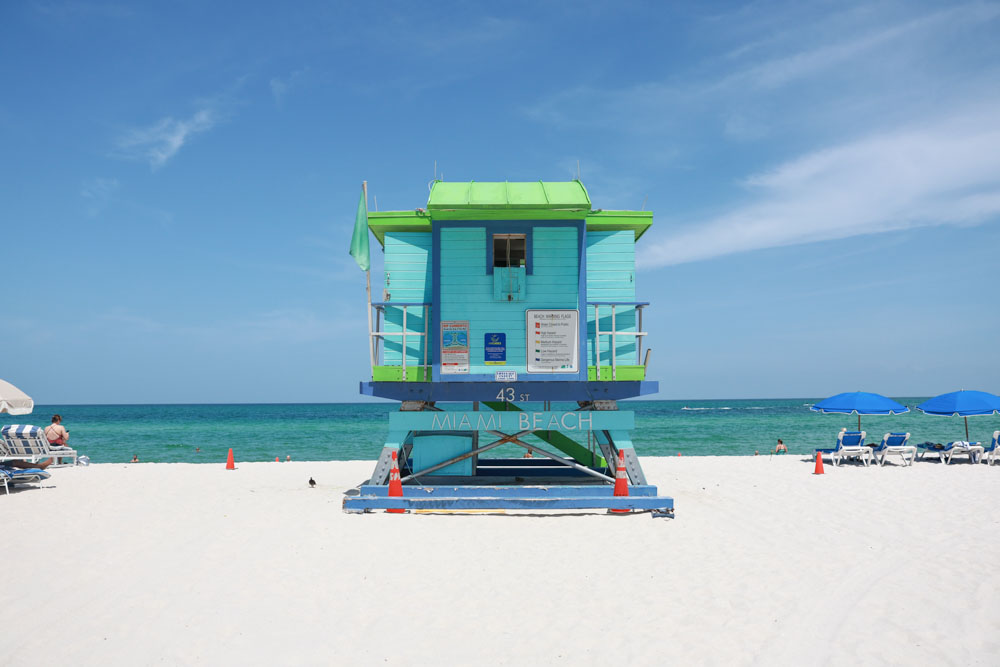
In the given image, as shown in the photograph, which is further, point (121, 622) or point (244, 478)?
point (244, 478)

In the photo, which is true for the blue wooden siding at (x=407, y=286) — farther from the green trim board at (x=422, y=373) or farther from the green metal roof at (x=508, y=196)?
the green metal roof at (x=508, y=196)

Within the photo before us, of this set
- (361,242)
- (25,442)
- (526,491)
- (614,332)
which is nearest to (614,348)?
(614,332)

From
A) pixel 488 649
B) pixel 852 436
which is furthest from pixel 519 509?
pixel 852 436

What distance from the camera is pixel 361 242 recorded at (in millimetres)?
12812

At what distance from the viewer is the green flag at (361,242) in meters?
12.8

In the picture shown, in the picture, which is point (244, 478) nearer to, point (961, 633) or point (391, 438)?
point (391, 438)

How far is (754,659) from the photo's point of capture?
5727 mm

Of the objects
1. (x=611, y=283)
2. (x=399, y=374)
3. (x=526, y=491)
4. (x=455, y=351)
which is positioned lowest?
(x=526, y=491)

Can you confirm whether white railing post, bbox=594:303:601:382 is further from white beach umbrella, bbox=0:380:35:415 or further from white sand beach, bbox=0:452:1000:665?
white beach umbrella, bbox=0:380:35:415

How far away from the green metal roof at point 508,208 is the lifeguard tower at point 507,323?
0.03 m

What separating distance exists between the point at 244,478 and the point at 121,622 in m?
12.4

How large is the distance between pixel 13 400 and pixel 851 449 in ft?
83.8

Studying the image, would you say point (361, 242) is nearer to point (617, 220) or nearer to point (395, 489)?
point (395, 489)

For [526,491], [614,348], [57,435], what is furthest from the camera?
[57,435]
